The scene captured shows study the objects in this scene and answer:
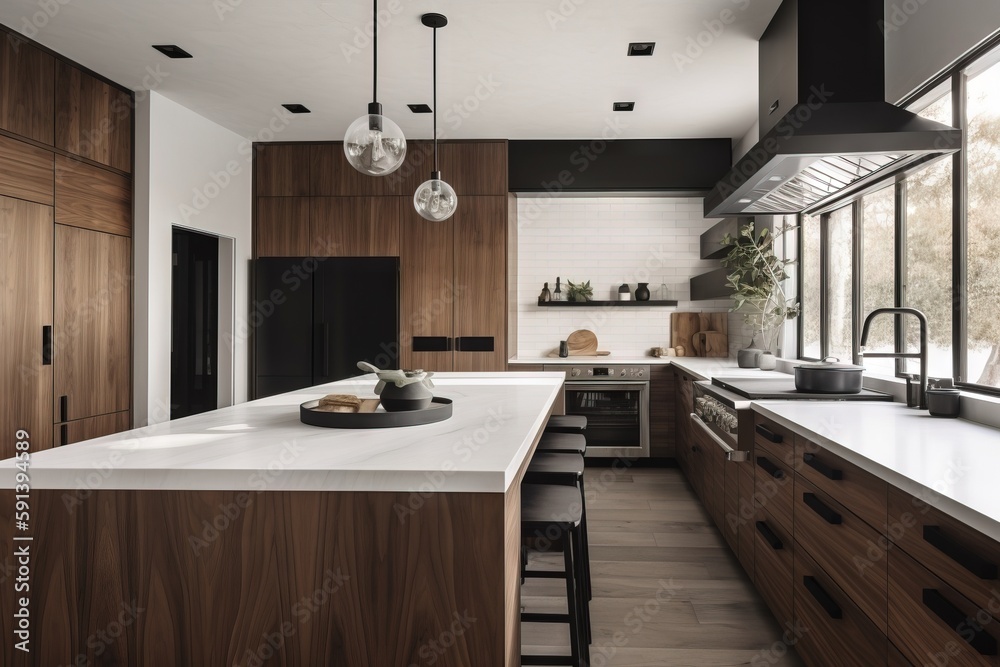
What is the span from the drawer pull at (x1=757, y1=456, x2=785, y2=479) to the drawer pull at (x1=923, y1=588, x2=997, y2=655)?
108 cm

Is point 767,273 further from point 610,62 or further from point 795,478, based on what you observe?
point 795,478

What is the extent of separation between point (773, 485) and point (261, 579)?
6.42 ft

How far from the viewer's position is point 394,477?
51.8 inches

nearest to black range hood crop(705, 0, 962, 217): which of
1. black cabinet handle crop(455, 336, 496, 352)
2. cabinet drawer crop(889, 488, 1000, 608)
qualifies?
cabinet drawer crop(889, 488, 1000, 608)

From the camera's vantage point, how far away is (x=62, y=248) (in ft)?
12.0

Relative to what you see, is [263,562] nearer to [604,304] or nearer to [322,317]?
[322,317]

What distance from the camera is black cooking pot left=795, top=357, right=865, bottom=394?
285 cm

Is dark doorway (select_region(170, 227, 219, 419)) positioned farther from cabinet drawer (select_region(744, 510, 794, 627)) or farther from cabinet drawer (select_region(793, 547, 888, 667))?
cabinet drawer (select_region(793, 547, 888, 667))

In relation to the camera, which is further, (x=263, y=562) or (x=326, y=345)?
(x=326, y=345)

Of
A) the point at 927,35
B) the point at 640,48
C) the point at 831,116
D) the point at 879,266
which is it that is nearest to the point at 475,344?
the point at 640,48

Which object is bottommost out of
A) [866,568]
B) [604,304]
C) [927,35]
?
[866,568]

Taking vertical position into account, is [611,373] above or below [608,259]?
below

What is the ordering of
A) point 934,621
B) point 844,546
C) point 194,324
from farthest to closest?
point 194,324 → point 844,546 → point 934,621

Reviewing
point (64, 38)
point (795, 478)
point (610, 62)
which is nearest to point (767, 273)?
point (610, 62)
